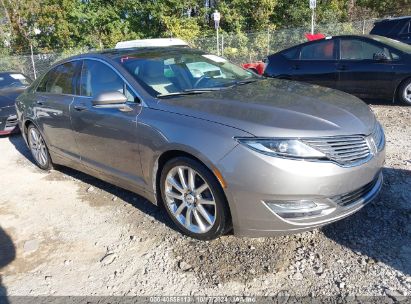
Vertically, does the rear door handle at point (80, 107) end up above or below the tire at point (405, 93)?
above

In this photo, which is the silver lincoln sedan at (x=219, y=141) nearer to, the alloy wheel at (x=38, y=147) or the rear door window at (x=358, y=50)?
the alloy wheel at (x=38, y=147)

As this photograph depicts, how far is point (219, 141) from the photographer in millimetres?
2939

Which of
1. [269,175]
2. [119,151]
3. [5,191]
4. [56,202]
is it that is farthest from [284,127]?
[5,191]

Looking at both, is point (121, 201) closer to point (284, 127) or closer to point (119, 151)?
point (119, 151)

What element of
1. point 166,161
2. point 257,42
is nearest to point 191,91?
point 166,161

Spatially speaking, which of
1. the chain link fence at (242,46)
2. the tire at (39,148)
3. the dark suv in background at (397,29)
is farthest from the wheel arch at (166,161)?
the chain link fence at (242,46)

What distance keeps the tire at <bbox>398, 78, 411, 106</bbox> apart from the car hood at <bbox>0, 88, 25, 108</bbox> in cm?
742

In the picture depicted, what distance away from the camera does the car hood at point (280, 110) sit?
113 inches

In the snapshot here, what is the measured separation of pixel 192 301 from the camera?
2.73 m

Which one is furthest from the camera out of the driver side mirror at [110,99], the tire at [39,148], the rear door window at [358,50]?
the rear door window at [358,50]

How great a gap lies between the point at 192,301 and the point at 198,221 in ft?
2.42

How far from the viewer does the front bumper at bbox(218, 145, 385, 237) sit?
2738 millimetres

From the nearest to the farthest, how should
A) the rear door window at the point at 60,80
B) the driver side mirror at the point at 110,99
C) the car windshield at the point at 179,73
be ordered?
the driver side mirror at the point at 110,99 → the car windshield at the point at 179,73 → the rear door window at the point at 60,80

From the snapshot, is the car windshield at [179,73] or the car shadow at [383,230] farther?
the car windshield at [179,73]
